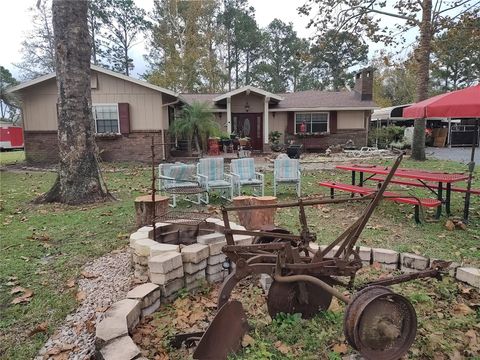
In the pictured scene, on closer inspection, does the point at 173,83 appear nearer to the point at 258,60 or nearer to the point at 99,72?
the point at 258,60

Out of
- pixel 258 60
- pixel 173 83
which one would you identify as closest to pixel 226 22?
pixel 258 60

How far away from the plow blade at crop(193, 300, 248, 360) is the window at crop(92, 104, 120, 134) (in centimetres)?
1363

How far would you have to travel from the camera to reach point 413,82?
36.5 m

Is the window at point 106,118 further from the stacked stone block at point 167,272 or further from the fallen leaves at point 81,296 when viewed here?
the stacked stone block at point 167,272

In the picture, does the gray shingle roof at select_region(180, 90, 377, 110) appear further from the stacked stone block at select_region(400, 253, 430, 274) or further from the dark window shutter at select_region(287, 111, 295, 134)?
the stacked stone block at select_region(400, 253, 430, 274)

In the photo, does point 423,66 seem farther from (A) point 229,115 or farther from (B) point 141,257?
(B) point 141,257

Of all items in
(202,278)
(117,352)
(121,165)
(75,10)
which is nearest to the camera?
(117,352)

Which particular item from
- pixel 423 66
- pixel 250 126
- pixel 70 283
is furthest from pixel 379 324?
pixel 250 126

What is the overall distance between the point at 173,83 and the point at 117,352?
90.4 feet

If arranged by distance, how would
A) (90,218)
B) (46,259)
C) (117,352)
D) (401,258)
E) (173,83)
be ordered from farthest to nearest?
(173,83)
(90,218)
(46,259)
(401,258)
(117,352)

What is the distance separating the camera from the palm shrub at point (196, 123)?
47.4ft

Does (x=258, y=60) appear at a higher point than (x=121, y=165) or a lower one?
higher

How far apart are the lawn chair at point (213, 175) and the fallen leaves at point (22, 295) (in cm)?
419

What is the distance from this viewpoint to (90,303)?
3.05 metres
